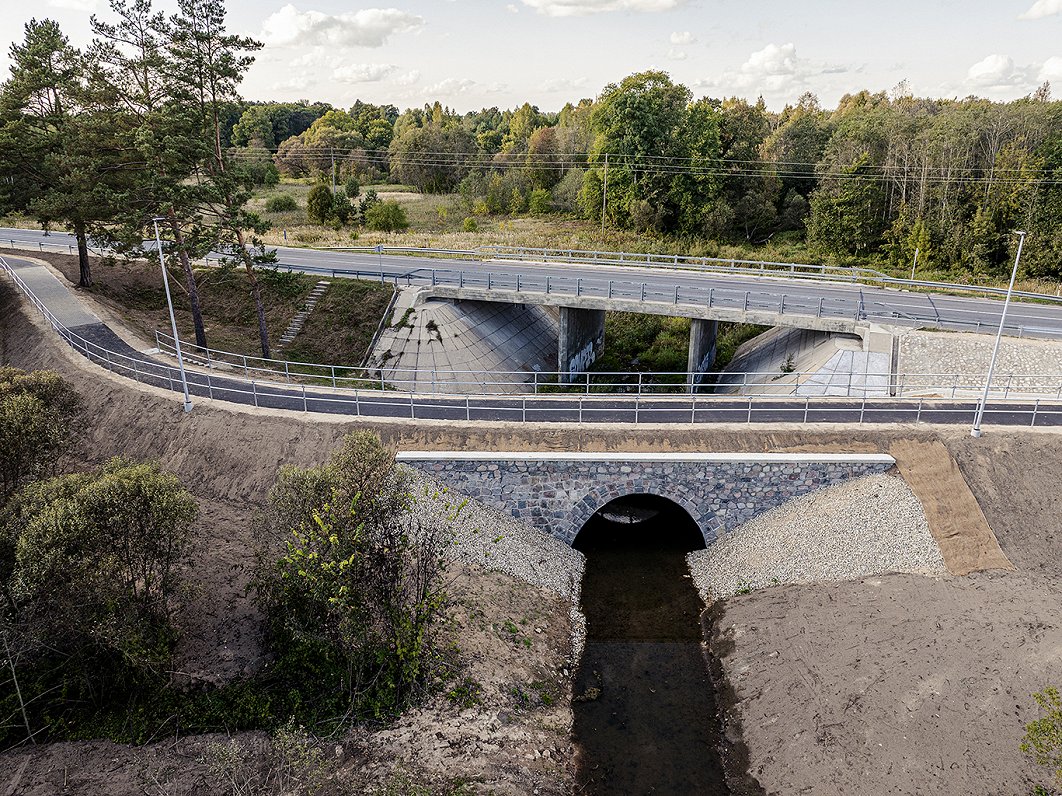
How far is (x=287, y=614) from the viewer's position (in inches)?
725

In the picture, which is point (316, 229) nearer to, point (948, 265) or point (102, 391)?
point (102, 391)

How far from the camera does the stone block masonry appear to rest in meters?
24.6

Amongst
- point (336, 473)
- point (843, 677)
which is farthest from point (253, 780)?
point (843, 677)

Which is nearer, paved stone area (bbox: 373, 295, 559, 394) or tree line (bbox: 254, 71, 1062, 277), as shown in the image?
paved stone area (bbox: 373, 295, 559, 394)

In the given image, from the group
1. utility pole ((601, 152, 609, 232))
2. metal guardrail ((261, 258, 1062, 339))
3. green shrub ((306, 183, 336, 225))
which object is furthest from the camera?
utility pole ((601, 152, 609, 232))

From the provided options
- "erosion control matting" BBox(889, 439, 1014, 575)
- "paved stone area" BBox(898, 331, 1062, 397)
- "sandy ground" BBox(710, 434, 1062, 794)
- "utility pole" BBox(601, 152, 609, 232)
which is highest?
"utility pole" BBox(601, 152, 609, 232)

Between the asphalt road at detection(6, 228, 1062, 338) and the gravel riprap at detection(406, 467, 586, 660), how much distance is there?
642 inches

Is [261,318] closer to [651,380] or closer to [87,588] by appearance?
[87,588]

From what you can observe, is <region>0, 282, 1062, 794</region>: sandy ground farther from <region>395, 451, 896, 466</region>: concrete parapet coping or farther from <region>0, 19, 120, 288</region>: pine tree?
<region>0, 19, 120, 288</region>: pine tree

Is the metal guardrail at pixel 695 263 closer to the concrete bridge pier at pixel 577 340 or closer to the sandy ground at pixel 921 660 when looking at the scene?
the concrete bridge pier at pixel 577 340

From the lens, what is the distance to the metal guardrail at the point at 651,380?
2955 cm

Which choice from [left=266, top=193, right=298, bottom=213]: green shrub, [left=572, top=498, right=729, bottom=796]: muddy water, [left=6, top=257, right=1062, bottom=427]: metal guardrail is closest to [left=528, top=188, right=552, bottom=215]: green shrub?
[left=266, top=193, right=298, bottom=213]: green shrub

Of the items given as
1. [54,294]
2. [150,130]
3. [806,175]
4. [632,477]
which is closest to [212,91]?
[150,130]

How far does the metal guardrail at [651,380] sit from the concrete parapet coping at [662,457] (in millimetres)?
3336
